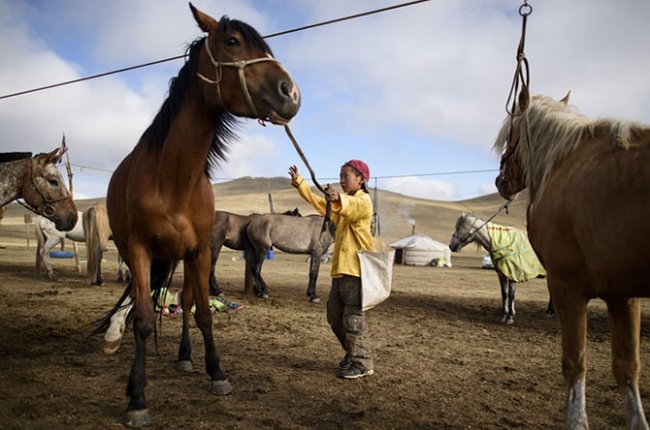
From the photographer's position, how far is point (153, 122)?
11.6 feet

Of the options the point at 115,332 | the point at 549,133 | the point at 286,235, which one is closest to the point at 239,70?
the point at 549,133

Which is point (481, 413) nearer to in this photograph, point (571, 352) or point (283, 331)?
point (571, 352)

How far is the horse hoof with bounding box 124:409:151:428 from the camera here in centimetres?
279

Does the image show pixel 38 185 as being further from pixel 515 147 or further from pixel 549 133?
pixel 549 133

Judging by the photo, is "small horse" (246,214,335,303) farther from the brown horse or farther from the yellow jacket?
the brown horse

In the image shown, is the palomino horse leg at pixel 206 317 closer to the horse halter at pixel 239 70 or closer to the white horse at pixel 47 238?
the horse halter at pixel 239 70

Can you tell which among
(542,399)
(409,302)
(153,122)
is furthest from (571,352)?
(409,302)

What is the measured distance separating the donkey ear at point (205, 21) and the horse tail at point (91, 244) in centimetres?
890

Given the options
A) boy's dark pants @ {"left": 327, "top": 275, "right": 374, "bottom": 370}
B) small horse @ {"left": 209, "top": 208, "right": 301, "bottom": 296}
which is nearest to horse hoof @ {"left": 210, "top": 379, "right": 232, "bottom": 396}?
boy's dark pants @ {"left": 327, "top": 275, "right": 374, "bottom": 370}

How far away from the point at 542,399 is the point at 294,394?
2035 mm

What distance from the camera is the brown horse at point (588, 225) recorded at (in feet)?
7.14

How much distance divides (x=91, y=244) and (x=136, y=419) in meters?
9.09

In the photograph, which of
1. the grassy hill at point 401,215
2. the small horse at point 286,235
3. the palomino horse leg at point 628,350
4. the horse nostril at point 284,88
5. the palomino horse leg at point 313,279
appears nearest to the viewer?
the palomino horse leg at point 628,350

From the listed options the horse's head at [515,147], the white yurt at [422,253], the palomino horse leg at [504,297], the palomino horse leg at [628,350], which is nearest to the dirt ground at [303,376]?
the palomino horse leg at [504,297]
